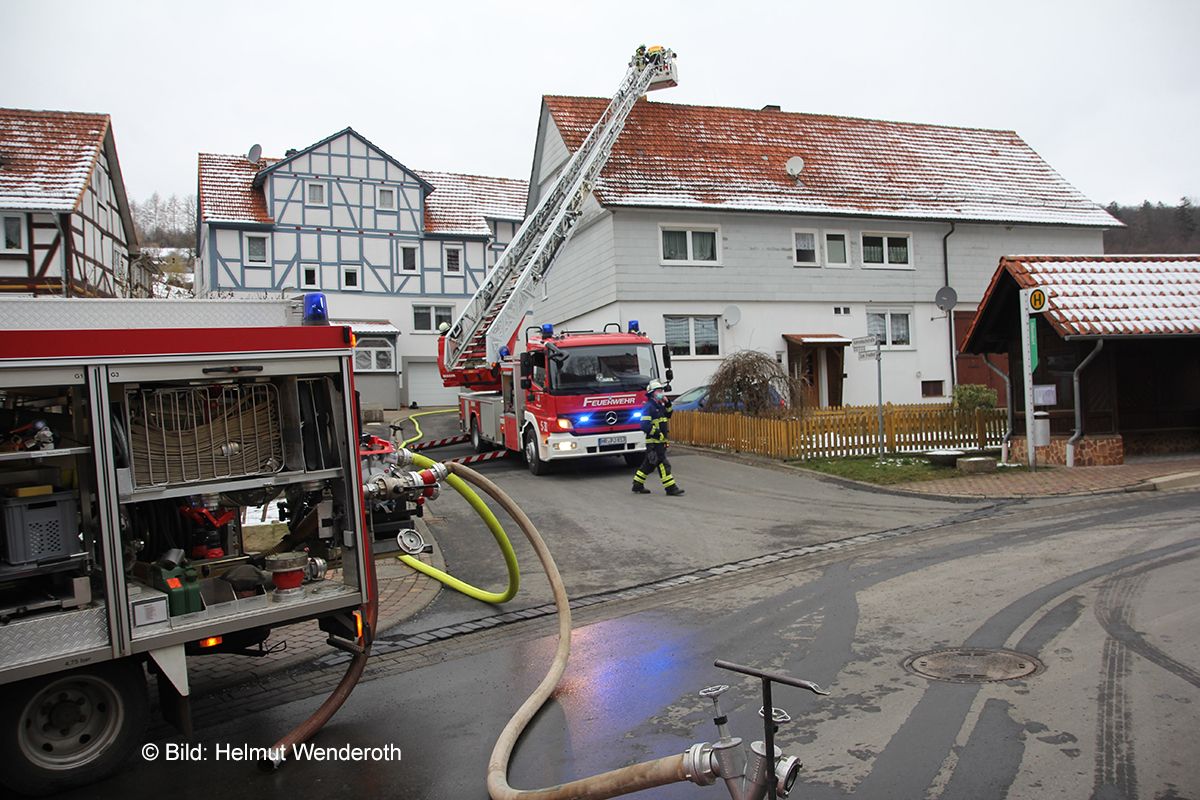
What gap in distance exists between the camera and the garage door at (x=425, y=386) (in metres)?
38.4

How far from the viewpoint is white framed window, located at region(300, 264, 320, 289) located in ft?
120

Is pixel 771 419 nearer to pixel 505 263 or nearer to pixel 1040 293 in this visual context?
pixel 1040 293

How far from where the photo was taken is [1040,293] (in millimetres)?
14766

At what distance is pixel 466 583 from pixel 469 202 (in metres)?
35.5

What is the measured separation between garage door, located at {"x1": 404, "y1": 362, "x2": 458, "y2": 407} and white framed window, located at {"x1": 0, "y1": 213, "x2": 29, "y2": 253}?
54.8 ft

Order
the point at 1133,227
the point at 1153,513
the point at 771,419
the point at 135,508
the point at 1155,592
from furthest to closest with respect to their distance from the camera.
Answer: the point at 1133,227 → the point at 771,419 → the point at 1153,513 → the point at 1155,592 → the point at 135,508

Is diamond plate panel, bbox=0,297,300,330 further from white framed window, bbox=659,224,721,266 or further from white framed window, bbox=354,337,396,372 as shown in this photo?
white framed window, bbox=354,337,396,372

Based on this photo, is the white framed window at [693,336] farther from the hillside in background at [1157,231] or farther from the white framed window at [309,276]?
the hillside in background at [1157,231]

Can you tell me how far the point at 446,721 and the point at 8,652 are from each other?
2301mm

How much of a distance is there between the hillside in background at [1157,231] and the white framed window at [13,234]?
55994 millimetres

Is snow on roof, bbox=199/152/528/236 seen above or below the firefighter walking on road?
above

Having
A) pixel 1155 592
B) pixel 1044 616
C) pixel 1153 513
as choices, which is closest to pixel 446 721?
pixel 1044 616

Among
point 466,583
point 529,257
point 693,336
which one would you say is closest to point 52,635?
point 466,583

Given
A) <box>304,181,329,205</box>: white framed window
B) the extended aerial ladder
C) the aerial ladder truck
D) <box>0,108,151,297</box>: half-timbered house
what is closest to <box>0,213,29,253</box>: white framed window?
<box>0,108,151,297</box>: half-timbered house
